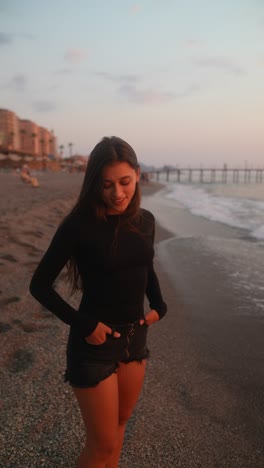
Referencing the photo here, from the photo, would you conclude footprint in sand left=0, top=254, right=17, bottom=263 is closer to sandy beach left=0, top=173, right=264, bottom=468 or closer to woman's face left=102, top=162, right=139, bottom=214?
sandy beach left=0, top=173, right=264, bottom=468

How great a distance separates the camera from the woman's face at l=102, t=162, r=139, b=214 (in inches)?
68.1

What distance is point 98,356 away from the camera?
167cm

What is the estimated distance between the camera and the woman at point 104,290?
1.64m

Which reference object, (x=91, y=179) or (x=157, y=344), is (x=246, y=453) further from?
(x=91, y=179)

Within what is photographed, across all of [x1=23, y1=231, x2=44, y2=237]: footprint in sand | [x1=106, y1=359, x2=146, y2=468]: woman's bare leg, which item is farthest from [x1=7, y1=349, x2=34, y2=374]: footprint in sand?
[x1=23, y1=231, x2=44, y2=237]: footprint in sand

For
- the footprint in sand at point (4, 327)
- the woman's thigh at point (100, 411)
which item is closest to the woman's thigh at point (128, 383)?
the woman's thigh at point (100, 411)

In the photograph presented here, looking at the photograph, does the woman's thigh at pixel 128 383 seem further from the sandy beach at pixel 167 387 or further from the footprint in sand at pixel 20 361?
the footprint in sand at pixel 20 361

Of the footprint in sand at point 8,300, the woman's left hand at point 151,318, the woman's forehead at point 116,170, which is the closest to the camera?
the woman's forehead at point 116,170

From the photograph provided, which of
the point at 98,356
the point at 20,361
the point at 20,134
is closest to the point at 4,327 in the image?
the point at 20,361

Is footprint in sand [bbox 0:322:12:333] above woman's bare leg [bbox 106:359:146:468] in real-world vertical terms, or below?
below

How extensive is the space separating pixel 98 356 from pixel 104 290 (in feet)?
0.98

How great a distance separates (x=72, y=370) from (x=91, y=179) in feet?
2.92

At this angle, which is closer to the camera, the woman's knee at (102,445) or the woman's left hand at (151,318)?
the woman's knee at (102,445)

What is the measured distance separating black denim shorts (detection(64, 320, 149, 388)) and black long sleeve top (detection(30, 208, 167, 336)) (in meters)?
0.08
